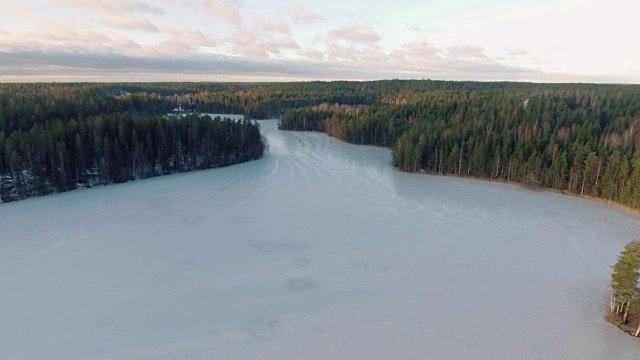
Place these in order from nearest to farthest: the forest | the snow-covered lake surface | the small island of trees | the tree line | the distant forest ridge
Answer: the small island of trees
the snow-covered lake surface
the forest
the distant forest ridge
the tree line

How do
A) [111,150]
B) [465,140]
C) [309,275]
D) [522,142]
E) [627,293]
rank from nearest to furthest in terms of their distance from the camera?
[627,293] → [309,275] → [111,150] → [522,142] → [465,140]

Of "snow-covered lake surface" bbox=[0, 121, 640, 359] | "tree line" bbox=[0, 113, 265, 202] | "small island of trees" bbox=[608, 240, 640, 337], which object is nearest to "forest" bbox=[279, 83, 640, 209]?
"snow-covered lake surface" bbox=[0, 121, 640, 359]

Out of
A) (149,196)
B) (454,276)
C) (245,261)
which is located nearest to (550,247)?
(454,276)

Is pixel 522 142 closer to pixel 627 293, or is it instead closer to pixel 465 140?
pixel 465 140

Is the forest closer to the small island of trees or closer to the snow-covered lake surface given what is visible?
the snow-covered lake surface

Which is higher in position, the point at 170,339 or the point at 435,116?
the point at 435,116

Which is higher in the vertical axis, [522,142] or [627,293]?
[522,142]

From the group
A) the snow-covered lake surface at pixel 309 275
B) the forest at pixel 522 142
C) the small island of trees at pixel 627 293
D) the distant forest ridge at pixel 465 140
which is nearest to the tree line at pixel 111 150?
the distant forest ridge at pixel 465 140

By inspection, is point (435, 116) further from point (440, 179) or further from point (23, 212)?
point (23, 212)

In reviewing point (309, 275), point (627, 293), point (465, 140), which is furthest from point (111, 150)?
point (627, 293)
